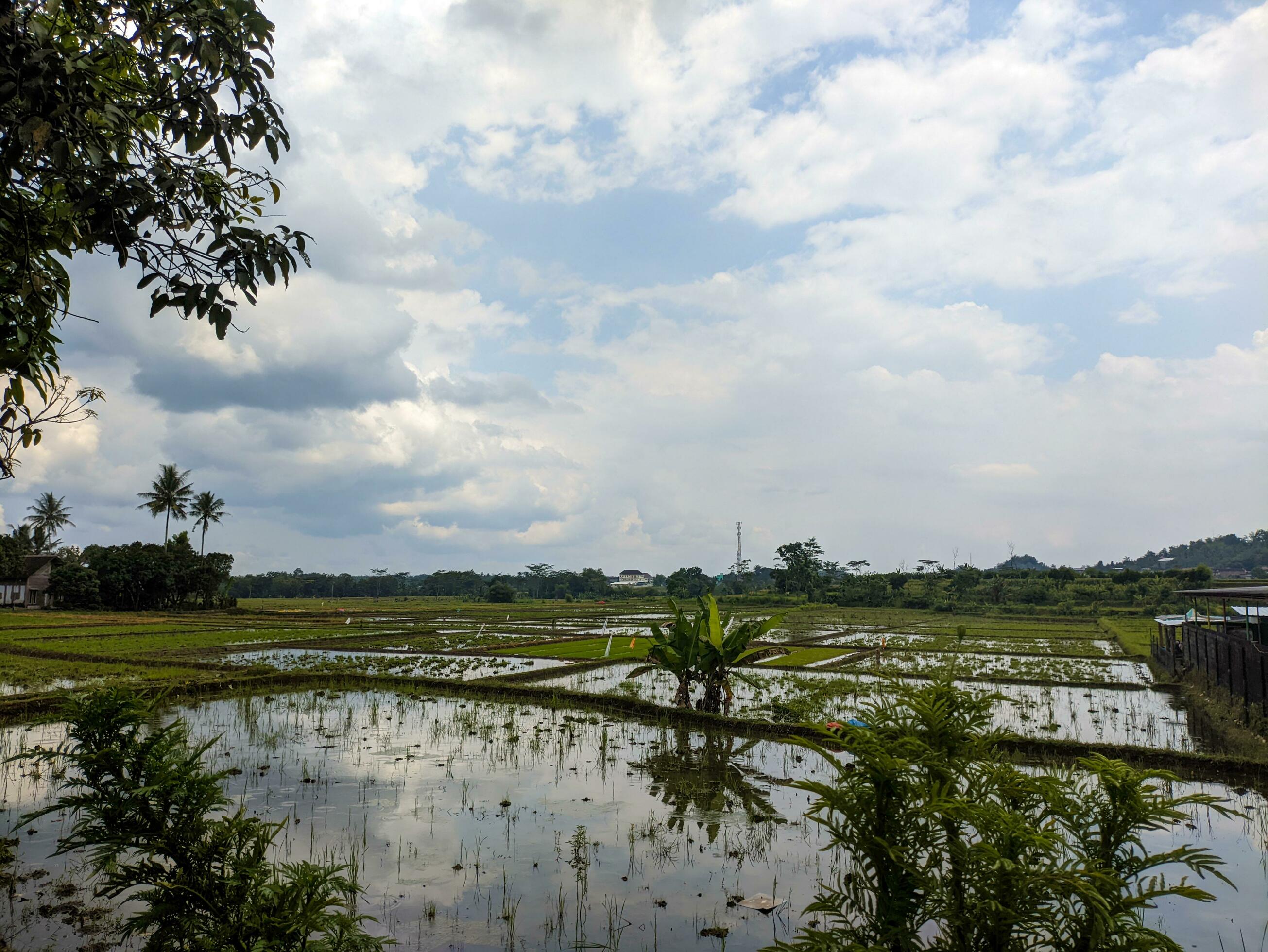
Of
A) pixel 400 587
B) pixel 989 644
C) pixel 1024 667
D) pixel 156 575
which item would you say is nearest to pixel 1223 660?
pixel 1024 667

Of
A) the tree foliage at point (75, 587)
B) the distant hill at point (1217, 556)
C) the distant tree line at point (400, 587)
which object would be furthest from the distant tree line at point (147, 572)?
the distant hill at point (1217, 556)

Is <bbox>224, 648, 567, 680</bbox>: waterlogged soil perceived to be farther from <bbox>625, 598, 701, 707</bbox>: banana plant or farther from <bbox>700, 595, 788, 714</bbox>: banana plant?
<bbox>700, 595, 788, 714</bbox>: banana plant

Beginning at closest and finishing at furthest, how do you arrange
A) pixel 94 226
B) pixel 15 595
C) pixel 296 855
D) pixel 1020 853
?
pixel 1020 853, pixel 94 226, pixel 296 855, pixel 15 595

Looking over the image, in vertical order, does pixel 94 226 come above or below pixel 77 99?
below

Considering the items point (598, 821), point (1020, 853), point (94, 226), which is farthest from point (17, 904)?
point (1020, 853)

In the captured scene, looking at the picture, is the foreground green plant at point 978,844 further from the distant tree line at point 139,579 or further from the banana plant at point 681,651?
the distant tree line at point 139,579

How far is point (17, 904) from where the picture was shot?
5180 mm

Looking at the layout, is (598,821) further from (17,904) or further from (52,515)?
(52,515)

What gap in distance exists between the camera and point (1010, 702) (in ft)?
47.2

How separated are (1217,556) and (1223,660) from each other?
108 meters

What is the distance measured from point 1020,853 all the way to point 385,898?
462 centimetres

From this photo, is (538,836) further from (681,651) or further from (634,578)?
(634,578)

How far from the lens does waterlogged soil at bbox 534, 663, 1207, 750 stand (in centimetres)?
1145

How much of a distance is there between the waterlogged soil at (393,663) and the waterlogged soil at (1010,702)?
203 centimetres
